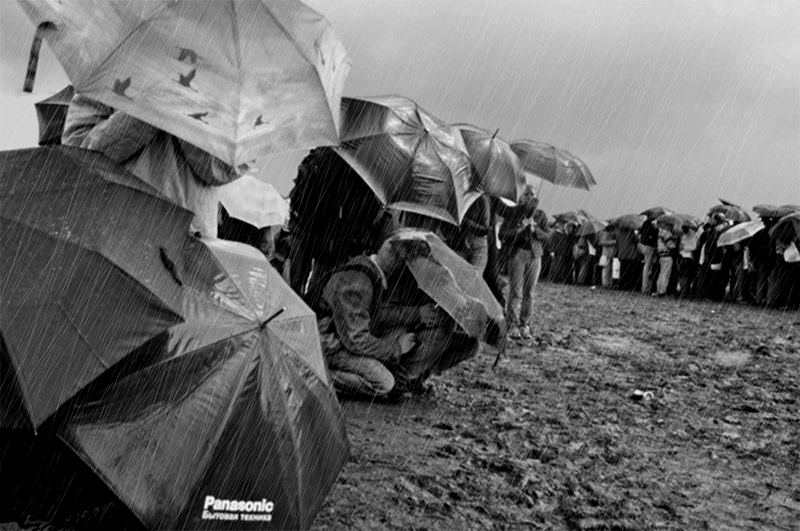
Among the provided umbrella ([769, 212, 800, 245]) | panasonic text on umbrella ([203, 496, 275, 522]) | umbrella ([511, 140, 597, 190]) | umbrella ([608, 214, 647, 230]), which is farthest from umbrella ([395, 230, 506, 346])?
umbrella ([608, 214, 647, 230])

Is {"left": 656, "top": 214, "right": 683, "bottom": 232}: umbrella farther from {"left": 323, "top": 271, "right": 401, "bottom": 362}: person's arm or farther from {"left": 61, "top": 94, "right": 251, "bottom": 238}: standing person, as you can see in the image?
{"left": 61, "top": 94, "right": 251, "bottom": 238}: standing person

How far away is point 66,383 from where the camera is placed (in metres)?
3.41

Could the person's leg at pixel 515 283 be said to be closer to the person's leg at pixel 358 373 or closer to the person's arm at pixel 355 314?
the person's arm at pixel 355 314

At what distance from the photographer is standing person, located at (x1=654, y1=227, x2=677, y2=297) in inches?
889

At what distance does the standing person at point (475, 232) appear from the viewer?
10.7m

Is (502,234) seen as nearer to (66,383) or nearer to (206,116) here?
(206,116)

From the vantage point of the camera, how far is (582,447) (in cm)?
711

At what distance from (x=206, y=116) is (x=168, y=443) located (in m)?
1.62

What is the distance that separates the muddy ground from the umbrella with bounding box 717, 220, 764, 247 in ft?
23.9

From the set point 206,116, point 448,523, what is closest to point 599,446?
point 448,523

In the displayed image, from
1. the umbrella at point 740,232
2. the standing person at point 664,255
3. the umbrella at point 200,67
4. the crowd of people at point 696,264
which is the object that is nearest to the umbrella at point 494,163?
the umbrella at point 200,67

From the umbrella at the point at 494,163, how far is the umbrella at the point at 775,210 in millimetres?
10115

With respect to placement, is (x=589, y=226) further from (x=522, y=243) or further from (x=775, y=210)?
(x=522, y=243)

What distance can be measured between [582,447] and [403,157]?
3.03m
